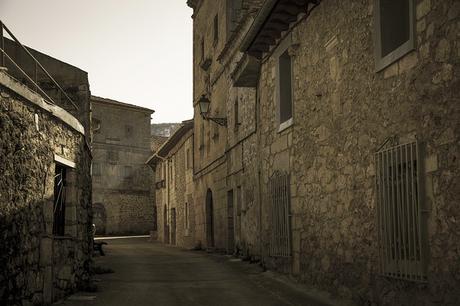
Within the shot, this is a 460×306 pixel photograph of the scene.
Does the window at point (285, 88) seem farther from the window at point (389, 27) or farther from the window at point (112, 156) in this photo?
the window at point (112, 156)

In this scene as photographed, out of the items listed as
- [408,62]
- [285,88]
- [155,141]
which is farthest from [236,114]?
[155,141]

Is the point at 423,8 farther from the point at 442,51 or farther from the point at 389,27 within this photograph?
the point at 389,27

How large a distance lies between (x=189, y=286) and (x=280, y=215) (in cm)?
208

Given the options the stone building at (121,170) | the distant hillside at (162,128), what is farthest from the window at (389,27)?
the distant hillside at (162,128)

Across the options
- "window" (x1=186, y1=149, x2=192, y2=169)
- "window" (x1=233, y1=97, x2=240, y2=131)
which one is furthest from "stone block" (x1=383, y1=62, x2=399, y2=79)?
"window" (x1=186, y1=149, x2=192, y2=169)

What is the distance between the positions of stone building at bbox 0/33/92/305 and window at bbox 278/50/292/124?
12.0 ft

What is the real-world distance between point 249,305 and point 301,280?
1.65 meters

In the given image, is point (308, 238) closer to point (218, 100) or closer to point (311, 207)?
point (311, 207)

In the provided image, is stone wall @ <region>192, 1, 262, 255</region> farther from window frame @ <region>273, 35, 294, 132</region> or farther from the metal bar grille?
window frame @ <region>273, 35, 294, 132</region>

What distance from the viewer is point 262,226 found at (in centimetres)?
1207

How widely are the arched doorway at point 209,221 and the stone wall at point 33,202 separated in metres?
10.5

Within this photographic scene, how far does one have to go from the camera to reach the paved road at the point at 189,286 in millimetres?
8422

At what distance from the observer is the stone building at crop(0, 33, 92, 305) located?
6.33 meters

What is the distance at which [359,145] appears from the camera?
7.26 meters
